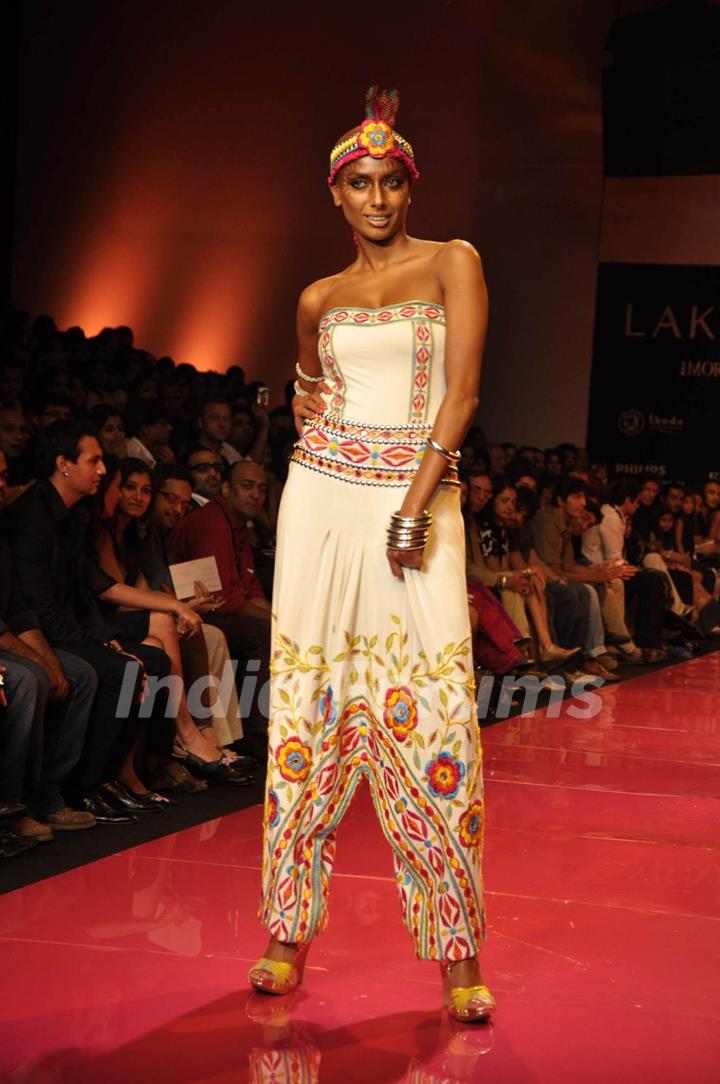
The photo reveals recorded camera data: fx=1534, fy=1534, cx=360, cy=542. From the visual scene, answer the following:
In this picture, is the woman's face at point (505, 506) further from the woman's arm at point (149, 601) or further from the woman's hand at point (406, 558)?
the woman's hand at point (406, 558)

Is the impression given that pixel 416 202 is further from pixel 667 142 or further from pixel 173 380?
pixel 173 380

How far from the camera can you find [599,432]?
13281 mm

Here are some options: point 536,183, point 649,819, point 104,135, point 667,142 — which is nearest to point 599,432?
point 536,183

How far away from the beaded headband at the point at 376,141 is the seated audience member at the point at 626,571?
18.6 ft

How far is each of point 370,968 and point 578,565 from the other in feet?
18.6

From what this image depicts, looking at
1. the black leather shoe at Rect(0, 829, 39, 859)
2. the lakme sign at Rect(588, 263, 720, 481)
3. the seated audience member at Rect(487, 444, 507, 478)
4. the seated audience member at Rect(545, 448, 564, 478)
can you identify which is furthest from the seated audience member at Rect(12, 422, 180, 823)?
the lakme sign at Rect(588, 263, 720, 481)

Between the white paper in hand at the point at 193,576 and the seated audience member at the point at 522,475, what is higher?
the seated audience member at the point at 522,475

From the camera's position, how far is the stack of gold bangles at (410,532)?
2.53 meters

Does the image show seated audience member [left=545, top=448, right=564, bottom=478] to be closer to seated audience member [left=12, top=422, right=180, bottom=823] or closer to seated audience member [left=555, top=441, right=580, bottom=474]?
seated audience member [left=555, top=441, right=580, bottom=474]

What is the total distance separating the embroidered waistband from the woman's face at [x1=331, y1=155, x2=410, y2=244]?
34 centimetres

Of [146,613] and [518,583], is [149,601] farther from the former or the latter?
[518,583]

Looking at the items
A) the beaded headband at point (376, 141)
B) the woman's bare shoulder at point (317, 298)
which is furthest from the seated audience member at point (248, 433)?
the beaded headband at point (376, 141)

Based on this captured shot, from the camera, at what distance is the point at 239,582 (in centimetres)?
540

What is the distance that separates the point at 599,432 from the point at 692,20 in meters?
3.95
